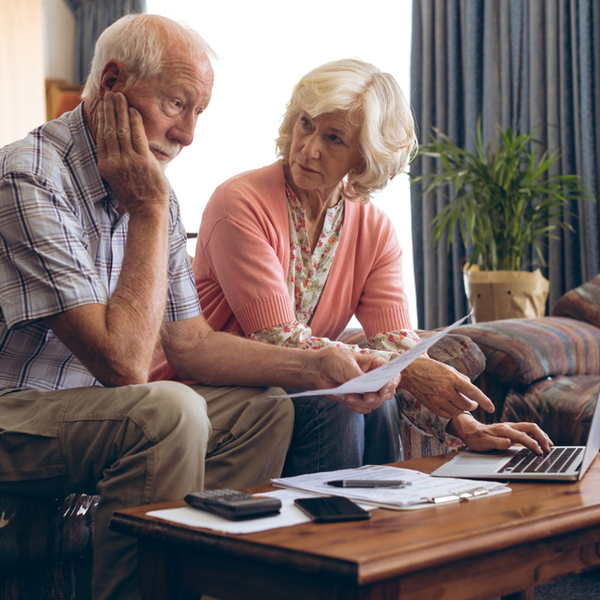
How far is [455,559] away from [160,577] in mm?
313

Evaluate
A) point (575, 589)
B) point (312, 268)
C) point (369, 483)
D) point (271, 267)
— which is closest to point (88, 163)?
point (271, 267)

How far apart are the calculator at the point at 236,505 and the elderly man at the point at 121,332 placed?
192mm

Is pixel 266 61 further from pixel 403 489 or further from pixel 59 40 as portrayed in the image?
pixel 403 489

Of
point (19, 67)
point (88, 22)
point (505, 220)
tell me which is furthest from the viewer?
point (88, 22)

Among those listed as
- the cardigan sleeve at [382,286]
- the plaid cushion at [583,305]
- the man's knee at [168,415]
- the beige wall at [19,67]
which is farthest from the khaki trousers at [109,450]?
the beige wall at [19,67]

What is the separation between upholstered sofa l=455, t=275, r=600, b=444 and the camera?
5.72ft

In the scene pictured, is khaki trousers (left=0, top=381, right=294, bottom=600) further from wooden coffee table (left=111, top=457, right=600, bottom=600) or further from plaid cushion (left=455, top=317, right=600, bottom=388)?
plaid cushion (left=455, top=317, right=600, bottom=388)

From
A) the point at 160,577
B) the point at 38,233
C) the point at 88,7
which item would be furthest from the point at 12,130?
the point at 88,7

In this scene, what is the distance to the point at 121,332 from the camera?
1002mm

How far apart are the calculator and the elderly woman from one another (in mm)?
501

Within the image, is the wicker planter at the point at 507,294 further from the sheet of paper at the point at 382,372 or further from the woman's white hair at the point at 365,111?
the sheet of paper at the point at 382,372

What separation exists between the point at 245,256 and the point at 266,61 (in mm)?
3105

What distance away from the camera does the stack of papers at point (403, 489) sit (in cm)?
78

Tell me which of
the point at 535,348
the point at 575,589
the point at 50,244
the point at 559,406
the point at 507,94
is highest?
the point at 507,94
